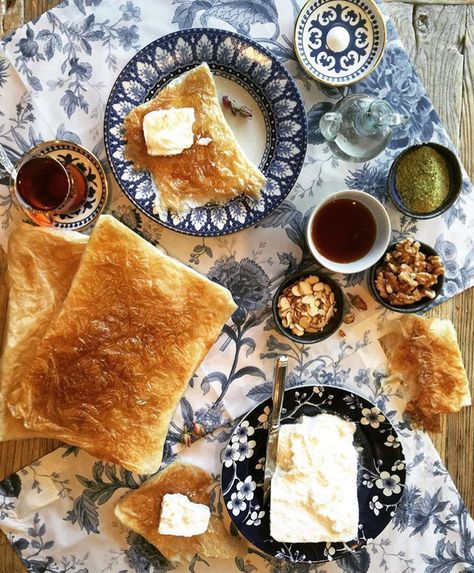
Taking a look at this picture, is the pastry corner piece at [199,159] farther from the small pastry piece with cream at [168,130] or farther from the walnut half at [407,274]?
the walnut half at [407,274]

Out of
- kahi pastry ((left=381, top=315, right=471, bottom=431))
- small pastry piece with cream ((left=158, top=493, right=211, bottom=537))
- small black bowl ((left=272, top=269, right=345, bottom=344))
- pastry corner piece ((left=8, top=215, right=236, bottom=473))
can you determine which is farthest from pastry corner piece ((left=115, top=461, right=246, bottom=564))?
kahi pastry ((left=381, top=315, right=471, bottom=431))

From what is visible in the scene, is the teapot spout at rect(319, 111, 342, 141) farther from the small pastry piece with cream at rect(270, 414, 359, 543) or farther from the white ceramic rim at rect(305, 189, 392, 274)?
the small pastry piece with cream at rect(270, 414, 359, 543)

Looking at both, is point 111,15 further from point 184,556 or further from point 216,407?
point 184,556

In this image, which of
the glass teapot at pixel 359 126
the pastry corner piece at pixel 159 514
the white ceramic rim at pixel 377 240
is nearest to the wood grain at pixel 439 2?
the glass teapot at pixel 359 126

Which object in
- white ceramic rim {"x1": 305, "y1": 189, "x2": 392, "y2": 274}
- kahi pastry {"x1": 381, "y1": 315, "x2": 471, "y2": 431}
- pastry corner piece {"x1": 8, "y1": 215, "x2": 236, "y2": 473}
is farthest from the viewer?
kahi pastry {"x1": 381, "y1": 315, "x2": 471, "y2": 431}

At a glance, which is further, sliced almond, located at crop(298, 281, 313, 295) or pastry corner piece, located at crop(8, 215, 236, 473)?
sliced almond, located at crop(298, 281, 313, 295)

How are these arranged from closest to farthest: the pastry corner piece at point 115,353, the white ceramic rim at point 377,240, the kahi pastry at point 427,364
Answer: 1. the pastry corner piece at point 115,353
2. the white ceramic rim at point 377,240
3. the kahi pastry at point 427,364
